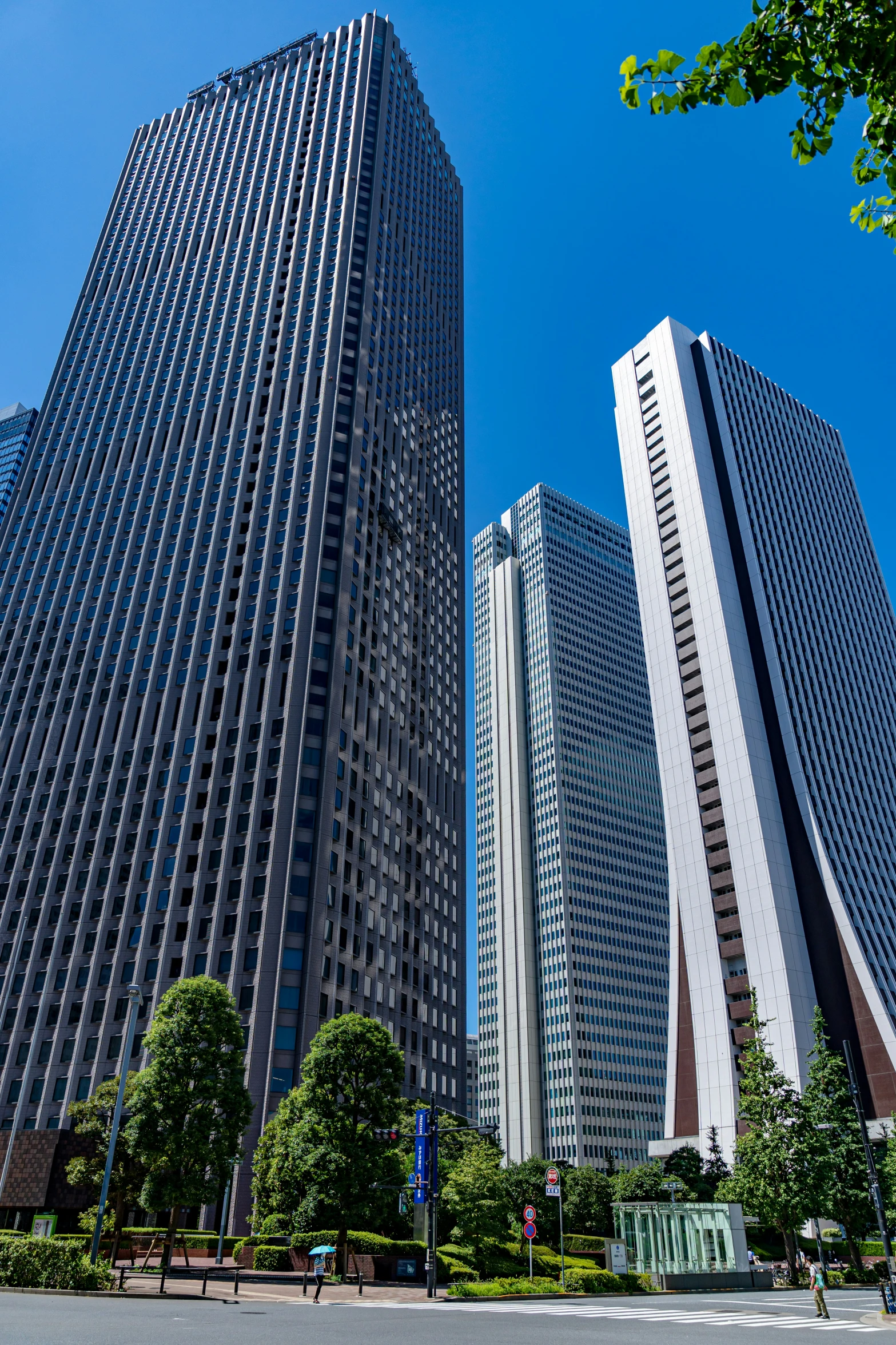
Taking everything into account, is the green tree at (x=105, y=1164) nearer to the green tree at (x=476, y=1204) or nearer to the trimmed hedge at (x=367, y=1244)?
the trimmed hedge at (x=367, y=1244)

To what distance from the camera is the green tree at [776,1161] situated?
49.0m

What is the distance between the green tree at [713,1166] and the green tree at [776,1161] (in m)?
27.0

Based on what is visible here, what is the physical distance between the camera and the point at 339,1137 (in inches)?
1751

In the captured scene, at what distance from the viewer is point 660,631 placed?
11738 cm

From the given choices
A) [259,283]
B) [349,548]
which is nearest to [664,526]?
[349,548]

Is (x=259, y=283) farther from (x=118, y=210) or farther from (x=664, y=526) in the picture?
(x=664, y=526)

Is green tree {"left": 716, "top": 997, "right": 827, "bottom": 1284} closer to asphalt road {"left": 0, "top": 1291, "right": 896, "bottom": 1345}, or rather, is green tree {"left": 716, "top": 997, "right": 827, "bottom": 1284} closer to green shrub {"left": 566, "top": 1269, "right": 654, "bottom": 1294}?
green shrub {"left": 566, "top": 1269, "right": 654, "bottom": 1294}

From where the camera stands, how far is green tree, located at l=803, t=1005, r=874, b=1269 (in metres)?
54.5

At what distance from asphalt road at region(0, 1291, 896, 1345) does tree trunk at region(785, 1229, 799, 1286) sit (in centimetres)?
1874

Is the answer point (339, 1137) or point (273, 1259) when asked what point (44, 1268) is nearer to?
point (273, 1259)

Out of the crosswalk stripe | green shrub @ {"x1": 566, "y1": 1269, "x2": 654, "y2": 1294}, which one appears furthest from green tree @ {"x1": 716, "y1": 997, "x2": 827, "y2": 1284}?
the crosswalk stripe

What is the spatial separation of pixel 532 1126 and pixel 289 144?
165045 millimetres

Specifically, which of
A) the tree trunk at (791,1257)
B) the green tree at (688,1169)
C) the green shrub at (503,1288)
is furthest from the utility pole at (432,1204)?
the green tree at (688,1169)

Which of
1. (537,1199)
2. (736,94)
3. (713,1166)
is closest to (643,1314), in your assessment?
(736,94)
